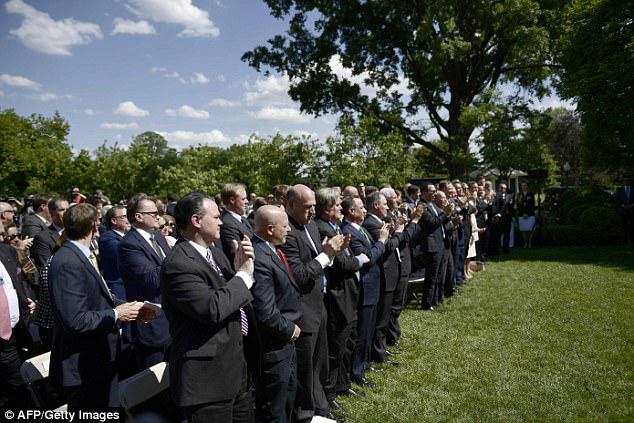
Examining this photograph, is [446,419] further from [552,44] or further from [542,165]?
[552,44]

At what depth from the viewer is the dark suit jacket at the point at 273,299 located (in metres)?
3.45

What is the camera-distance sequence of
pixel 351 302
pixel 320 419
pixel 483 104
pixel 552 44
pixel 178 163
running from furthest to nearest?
pixel 178 163, pixel 552 44, pixel 483 104, pixel 351 302, pixel 320 419

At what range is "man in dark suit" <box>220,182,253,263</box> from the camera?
544 cm

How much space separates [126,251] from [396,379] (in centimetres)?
383

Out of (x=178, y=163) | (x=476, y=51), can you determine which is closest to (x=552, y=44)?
(x=476, y=51)

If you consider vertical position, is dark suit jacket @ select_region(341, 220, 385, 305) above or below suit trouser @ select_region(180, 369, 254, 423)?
above

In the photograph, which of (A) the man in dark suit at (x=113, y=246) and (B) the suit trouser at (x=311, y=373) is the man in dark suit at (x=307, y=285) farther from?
(A) the man in dark suit at (x=113, y=246)

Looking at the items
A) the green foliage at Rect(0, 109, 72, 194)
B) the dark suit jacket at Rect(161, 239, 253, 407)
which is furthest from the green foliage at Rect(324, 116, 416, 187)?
the green foliage at Rect(0, 109, 72, 194)

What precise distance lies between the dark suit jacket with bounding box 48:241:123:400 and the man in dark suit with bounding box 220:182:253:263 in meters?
1.98

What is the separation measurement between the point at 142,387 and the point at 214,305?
1.04 meters

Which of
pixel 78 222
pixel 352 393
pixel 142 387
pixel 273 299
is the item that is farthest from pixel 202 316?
pixel 352 393

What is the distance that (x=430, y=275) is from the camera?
890 centimetres

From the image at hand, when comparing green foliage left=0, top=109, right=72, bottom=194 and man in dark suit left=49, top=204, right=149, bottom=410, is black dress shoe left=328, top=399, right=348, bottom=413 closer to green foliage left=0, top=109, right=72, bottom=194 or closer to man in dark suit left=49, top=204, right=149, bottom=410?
man in dark suit left=49, top=204, right=149, bottom=410

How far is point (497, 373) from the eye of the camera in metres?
5.91
